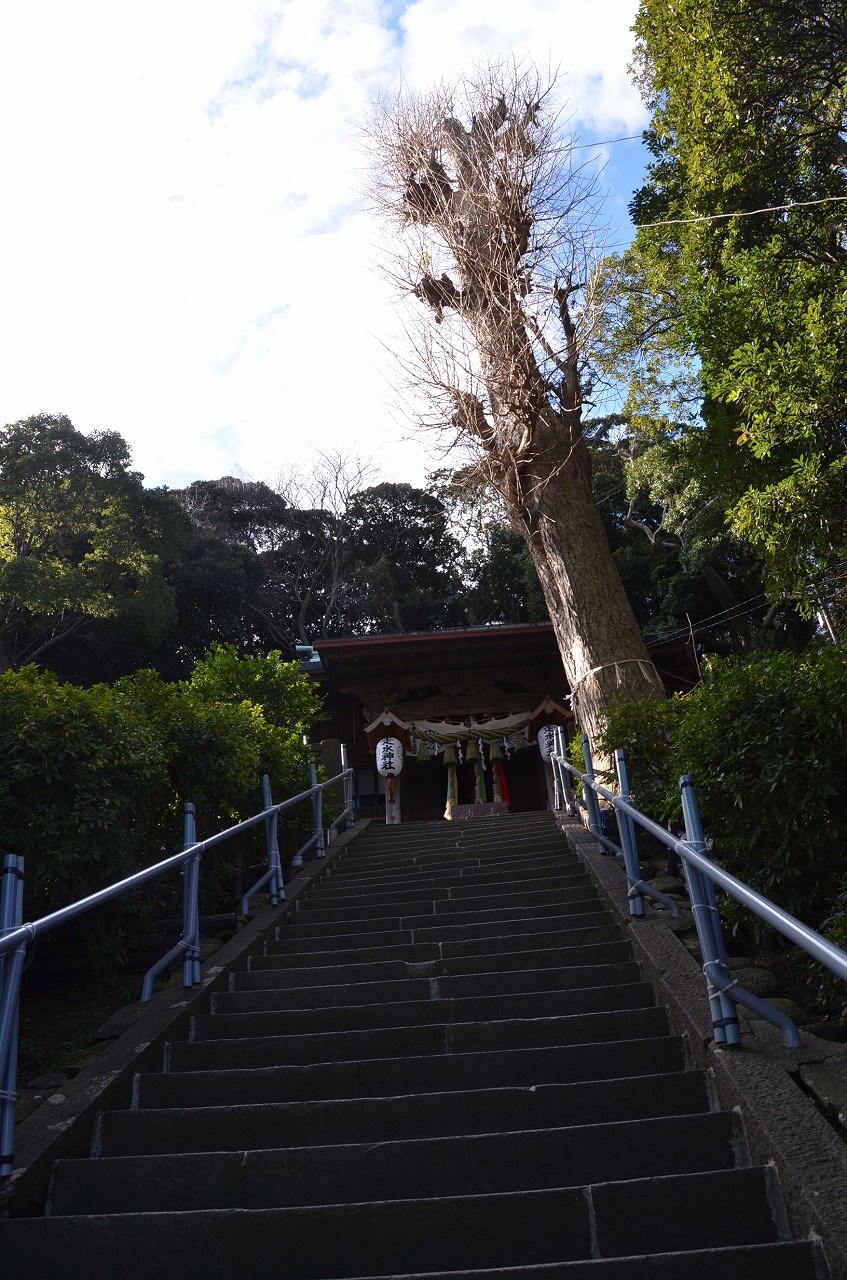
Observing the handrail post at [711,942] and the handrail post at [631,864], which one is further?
the handrail post at [631,864]

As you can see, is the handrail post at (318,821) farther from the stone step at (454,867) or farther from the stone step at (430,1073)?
the stone step at (430,1073)

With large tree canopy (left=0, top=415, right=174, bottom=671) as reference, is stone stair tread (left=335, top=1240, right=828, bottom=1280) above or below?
below

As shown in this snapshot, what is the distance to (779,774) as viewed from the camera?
15.2ft

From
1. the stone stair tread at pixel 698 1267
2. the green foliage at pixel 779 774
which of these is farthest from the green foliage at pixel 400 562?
the stone stair tread at pixel 698 1267

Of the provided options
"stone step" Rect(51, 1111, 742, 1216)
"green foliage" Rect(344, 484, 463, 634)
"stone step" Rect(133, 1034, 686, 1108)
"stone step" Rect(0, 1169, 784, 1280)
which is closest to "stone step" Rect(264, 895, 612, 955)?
"stone step" Rect(133, 1034, 686, 1108)

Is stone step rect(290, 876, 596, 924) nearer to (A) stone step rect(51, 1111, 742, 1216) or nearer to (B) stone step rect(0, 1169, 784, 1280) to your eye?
(A) stone step rect(51, 1111, 742, 1216)

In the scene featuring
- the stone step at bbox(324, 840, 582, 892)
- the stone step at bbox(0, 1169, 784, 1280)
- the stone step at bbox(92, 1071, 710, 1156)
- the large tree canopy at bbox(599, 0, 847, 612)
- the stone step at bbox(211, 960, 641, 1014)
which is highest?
the large tree canopy at bbox(599, 0, 847, 612)

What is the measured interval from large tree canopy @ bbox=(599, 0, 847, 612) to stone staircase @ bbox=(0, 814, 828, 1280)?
12.6 ft

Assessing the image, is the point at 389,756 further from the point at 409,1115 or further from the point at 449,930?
the point at 409,1115

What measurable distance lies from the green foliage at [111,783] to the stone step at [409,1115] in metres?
2.10

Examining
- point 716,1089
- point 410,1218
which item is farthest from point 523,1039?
point 410,1218

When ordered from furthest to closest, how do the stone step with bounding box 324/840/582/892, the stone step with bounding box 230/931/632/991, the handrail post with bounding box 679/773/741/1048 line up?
the stone step with bounding box 324/840/582/892
the stone step with bounding box 230/931/632/991
the handrail post with bounding box 679/773/741/1048

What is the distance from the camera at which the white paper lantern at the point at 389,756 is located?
1428 centimetres

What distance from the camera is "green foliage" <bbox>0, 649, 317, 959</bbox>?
547 centimetres
